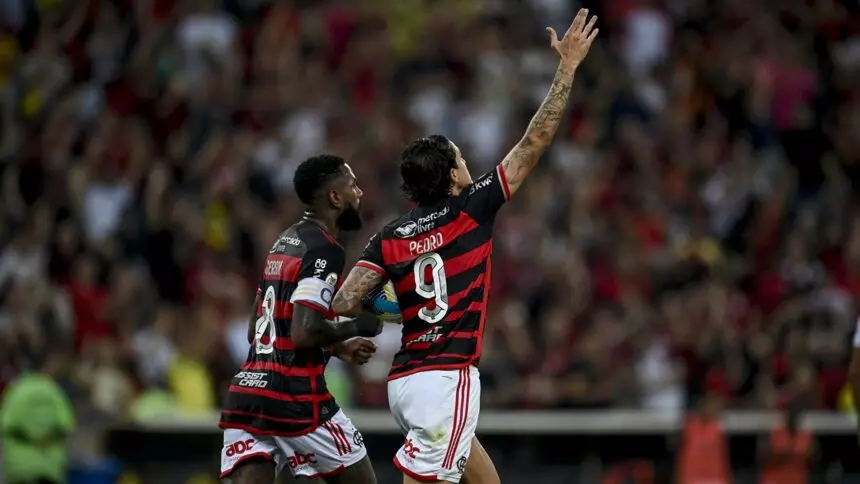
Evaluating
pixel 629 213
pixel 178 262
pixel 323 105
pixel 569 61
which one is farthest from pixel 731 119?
pixel 569 61

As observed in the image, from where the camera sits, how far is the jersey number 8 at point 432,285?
8625 mm

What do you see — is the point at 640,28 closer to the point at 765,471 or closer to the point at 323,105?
the point at 323,105

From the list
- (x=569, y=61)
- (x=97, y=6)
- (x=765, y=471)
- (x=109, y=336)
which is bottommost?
(x=765, y=471)

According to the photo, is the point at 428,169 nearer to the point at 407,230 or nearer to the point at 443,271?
the point at 407,230

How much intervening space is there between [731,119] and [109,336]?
851 centimetres

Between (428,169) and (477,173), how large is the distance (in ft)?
30.5

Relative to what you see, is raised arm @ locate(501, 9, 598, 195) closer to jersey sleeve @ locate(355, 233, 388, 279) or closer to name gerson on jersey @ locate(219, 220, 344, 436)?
jersey sleeve @ locate(355, 233, 388, 279)

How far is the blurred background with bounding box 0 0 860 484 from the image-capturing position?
1563 centimetres

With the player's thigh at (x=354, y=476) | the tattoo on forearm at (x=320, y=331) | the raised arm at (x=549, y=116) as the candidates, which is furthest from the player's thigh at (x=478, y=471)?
the raised arm at (x=549, y=116)

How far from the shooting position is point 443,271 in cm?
864

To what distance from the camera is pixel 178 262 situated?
17.1 metres

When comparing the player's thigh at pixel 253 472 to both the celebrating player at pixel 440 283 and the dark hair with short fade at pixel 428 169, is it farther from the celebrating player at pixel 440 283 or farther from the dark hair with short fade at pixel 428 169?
the dark hair with short fade at pixel 428 169

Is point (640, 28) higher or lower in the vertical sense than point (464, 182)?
higher

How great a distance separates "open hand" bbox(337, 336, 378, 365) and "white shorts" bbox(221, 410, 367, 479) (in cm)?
36
